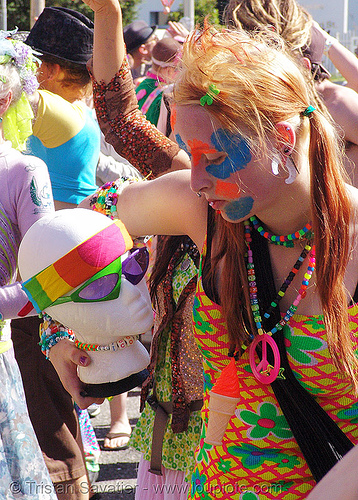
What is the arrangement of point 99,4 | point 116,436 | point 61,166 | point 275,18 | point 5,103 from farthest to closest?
1. point 116,436
2. point 61,166
3. point 275,18
4. point 5,103
5. point 99,4

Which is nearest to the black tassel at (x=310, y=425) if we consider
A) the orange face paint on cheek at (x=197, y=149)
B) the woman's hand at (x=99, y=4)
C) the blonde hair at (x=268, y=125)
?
the blonde hair at (x=268, y=125)

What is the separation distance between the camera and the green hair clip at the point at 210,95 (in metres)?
1.39

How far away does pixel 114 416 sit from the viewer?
3740 mm

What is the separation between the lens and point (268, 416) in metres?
1.51

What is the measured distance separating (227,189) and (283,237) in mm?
216

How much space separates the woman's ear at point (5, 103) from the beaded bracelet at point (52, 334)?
30.2 inches

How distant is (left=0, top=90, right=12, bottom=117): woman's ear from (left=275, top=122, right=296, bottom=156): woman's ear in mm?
1078

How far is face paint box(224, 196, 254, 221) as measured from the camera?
1466 mm

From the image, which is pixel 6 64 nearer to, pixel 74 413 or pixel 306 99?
pixel 306 99

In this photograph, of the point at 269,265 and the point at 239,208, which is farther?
the point at 269,265

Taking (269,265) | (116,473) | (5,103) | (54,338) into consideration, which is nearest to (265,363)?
(269,265)

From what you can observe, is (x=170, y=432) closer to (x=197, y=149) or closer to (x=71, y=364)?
(x=71, y=364)

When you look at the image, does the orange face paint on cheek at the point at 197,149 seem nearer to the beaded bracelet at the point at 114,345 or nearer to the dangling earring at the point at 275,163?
the dangling earring at the point at 275,163

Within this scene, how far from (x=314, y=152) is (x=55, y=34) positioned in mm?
2133
